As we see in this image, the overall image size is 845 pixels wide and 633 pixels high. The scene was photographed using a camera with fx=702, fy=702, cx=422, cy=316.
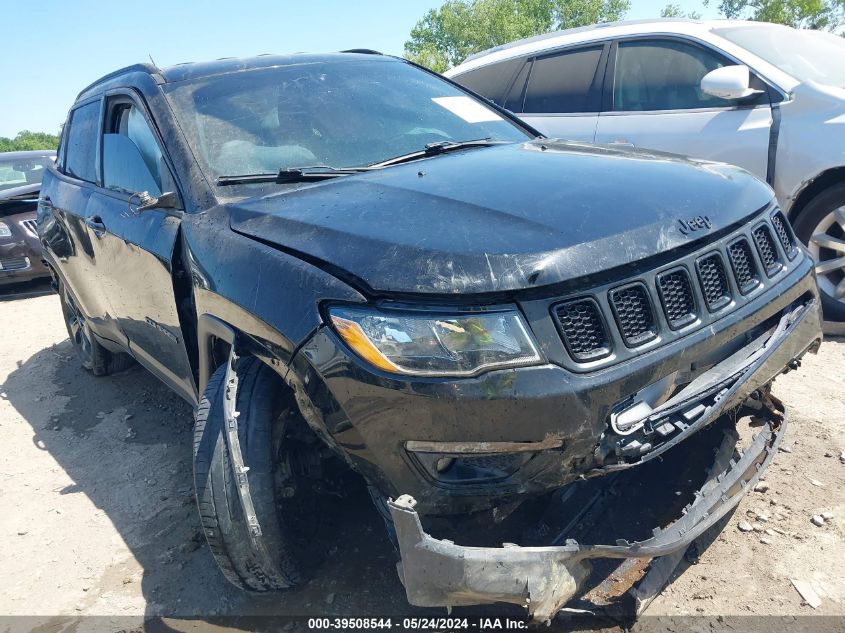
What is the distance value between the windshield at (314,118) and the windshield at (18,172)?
302 inches

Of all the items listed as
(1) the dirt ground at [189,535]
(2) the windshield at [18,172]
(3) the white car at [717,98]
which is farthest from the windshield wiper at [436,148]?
(2) the windshield at [18,172]

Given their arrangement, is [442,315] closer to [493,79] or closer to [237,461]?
[237,461]

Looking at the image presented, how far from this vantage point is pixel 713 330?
1963 millimetres

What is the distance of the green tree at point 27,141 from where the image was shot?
50.4 meters

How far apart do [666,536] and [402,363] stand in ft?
2.78

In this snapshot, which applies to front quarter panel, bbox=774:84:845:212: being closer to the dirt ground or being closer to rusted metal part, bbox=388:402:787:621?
the dirt ground

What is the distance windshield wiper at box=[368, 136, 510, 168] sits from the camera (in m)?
2.77

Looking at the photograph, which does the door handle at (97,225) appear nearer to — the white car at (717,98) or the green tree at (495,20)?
the white car at (717,98)

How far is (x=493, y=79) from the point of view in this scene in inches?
224

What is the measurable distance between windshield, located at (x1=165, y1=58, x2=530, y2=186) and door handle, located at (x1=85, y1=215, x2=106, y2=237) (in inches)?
32.9

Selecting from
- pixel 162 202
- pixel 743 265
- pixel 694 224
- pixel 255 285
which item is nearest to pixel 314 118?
pixel 162 202

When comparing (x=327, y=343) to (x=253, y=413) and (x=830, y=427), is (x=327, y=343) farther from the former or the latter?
(x=830, y=427)

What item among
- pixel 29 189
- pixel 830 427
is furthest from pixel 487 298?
pixel 29 189

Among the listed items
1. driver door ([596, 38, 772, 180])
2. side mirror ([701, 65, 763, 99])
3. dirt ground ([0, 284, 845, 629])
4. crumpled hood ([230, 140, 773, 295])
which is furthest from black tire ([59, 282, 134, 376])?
side mirror ([701, 65, 763, 99])
